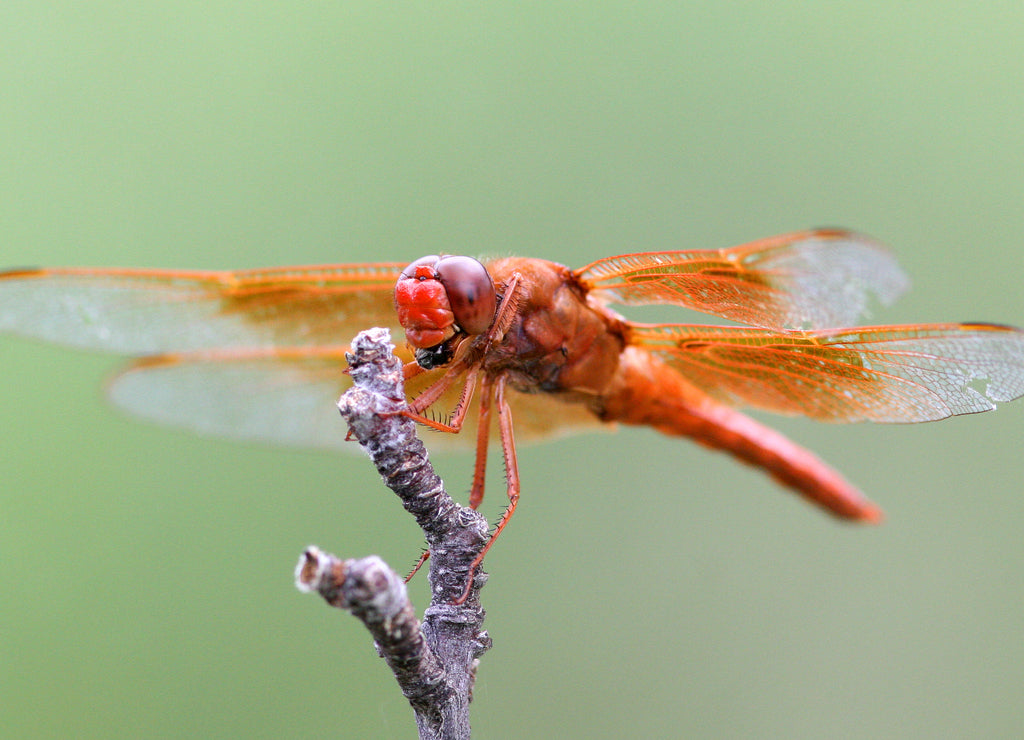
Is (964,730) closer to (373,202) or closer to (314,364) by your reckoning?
(314,364)

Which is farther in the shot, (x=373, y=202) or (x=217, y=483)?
(x=373, y=202)

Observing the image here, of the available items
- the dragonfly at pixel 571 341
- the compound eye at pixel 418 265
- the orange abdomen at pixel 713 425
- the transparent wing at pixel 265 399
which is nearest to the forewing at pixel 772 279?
the dragonfly at pixel 571 341

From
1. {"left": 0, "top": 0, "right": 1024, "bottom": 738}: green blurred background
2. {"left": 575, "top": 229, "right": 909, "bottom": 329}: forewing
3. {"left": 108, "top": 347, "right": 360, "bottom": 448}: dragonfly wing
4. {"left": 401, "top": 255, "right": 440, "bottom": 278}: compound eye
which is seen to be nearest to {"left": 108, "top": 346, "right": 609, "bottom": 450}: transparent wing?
{"left": 108, "top": 347, "right": 360, "bottom": 448}: dragonfly wing

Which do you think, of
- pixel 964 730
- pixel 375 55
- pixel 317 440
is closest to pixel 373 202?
pixel 375 55

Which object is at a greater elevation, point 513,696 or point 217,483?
point 217,483

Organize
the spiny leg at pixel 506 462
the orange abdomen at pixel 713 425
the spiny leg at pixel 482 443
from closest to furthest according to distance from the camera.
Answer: the spiny leg at pixel 506 462
the spiny leg at pixel 482 443
the orange abdomen at pixel 713 425

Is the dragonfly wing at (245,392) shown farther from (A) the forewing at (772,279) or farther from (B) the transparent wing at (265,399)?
(A) the forewing at (772,279)
